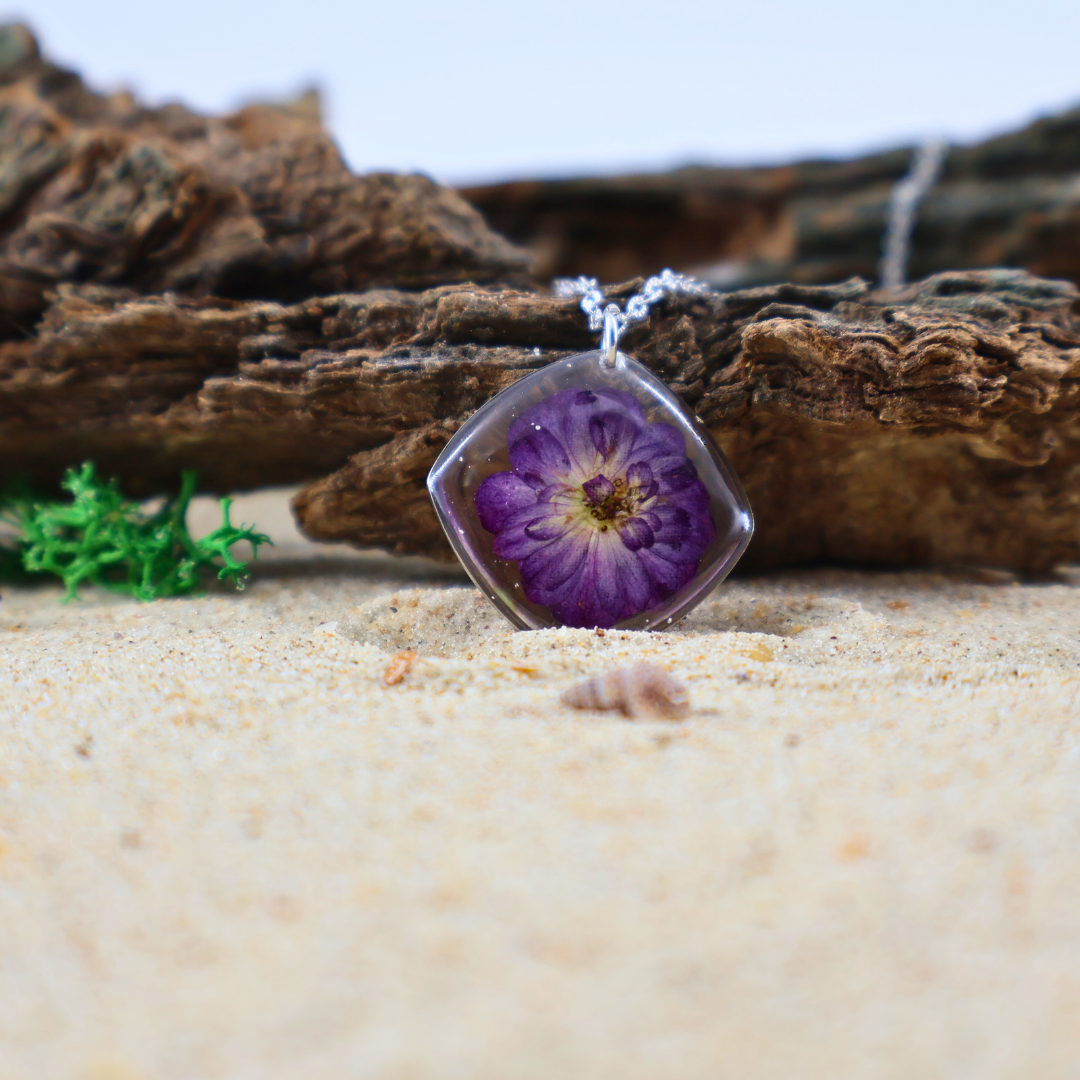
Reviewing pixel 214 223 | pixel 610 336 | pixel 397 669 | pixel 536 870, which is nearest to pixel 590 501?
pixel 610 336

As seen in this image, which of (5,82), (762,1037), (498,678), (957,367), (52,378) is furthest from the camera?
(5,82)

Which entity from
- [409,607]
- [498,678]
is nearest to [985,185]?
[409,607]

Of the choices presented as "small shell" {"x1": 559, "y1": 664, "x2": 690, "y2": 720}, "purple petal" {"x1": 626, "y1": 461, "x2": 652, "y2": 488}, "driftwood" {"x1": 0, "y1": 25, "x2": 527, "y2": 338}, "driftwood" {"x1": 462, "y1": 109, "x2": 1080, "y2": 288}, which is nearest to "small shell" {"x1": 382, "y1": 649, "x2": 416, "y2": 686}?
"small shell" {"x1": 559, "y1": 664, "x2": 690, "y2": 720}

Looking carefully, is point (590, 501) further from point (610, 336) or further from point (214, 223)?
point (214, 223)

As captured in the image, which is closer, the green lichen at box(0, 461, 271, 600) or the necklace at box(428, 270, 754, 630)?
the necklace at box(428, 270, 754, 630)

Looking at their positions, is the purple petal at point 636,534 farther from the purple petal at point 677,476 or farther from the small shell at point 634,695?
the small shell at point 634,695

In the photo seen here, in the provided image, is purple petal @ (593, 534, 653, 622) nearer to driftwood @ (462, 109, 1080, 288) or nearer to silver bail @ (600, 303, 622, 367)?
silver bail @ (600, 303, 622, 367)

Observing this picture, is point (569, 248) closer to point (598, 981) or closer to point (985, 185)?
point (985, 185)
